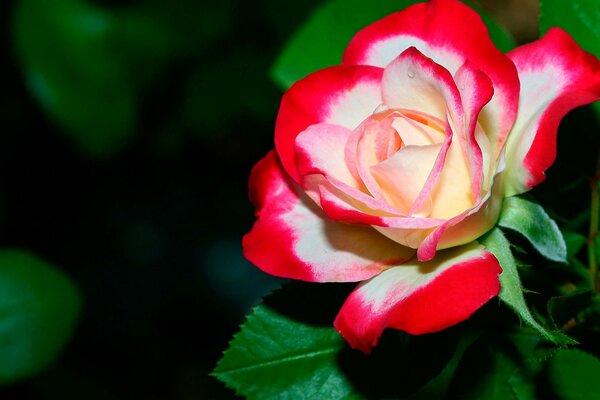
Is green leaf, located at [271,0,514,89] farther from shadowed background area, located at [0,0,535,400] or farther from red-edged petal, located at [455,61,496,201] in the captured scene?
shadowed background area, located at [0,0,535,400]

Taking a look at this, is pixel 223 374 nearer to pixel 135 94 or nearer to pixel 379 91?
pixel 379 91

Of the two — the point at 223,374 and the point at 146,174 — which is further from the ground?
the point at 223,374

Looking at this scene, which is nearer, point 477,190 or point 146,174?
point 477,190

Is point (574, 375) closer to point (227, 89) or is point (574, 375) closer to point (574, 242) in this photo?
point (574, 242)

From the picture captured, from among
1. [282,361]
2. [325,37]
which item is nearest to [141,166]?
[325,37]

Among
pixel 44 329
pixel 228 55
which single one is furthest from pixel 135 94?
pixel 44 329

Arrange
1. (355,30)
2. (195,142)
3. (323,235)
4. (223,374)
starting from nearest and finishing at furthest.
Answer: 1. (323,235)
2. (223,374)
3. (355,30)
4. (195,142)
